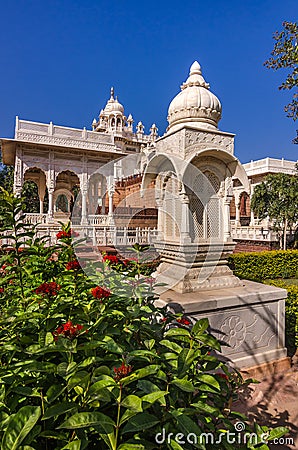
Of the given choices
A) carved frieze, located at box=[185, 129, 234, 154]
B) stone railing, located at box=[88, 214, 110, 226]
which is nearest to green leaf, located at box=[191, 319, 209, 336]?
carved frieze, located at box=[185, 129, 234, 154]

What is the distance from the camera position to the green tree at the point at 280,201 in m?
13.4

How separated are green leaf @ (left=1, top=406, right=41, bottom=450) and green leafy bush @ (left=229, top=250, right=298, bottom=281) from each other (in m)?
8.88

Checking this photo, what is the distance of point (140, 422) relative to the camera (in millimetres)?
880

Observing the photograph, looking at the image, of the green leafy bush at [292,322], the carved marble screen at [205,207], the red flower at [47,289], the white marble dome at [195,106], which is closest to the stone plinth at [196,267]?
the carved marble screen at [205,207]

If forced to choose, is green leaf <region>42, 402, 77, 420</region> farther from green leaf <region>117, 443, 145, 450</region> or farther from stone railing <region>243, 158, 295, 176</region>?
stone railing <region>243, 158, 295, 176</region>

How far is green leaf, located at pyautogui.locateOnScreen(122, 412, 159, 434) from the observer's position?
85cm

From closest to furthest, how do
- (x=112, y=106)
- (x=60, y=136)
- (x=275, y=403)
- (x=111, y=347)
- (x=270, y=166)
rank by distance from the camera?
(x=111, y=347), (x=275, y=403), (x=60, y=136), (x=270, y=166), (x=112, y=106)

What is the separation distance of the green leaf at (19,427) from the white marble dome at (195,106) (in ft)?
11.4

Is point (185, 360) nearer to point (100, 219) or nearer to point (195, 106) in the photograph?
point (195, 106)

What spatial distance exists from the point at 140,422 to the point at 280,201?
1453cm

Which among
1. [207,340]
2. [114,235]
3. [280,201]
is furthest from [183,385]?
[280,201]

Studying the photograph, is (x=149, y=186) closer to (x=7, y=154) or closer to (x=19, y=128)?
(x=19, y=128)

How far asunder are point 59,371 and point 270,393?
9.21ft

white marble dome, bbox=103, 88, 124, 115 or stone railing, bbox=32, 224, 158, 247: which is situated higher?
white marble dome, bbox=103, 88, 124, 115
